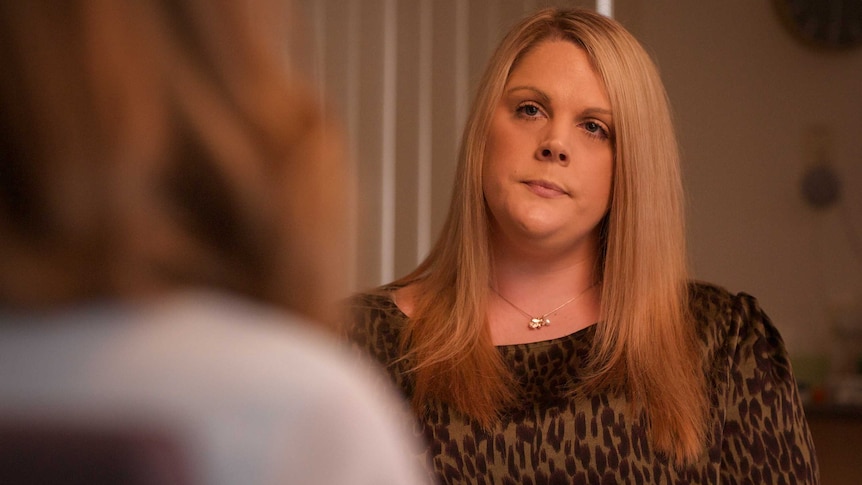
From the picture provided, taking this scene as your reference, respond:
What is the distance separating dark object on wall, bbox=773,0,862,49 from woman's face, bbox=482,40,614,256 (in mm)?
2073

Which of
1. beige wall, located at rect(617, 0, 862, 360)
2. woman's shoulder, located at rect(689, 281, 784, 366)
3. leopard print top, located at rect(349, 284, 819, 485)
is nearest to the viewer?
leopard print top, located at rect(349, 284, 819, 485)

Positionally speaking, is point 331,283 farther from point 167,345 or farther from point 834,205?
point 834,205

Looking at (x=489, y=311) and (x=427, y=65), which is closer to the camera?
(x=489, y=311)

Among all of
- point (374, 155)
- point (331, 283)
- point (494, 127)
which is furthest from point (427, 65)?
point (331, 283)

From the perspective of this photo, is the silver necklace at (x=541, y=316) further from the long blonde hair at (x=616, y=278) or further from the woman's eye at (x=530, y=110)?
the woman's eye at (x=530, y=110)

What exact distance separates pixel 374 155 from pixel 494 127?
1763 mm

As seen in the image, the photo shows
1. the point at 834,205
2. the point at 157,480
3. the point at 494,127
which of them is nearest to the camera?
the point at 157,480

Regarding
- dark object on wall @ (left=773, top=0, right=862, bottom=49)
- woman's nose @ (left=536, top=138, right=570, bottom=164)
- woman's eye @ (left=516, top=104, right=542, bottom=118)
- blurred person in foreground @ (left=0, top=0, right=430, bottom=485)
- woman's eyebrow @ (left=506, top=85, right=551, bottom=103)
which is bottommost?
blurred person in foreground @ (left=0, top=0, right=430, bottom=485)

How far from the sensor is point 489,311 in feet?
5.15

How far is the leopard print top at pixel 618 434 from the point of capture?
1365 mm

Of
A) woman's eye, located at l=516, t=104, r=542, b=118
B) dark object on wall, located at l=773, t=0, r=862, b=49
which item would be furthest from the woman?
dark object on wall, located at l=773, t=0, r=862, b=49

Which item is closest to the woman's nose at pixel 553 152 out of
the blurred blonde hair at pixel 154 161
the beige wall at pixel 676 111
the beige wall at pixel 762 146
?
the blurred blonde hair at pixel 154 161

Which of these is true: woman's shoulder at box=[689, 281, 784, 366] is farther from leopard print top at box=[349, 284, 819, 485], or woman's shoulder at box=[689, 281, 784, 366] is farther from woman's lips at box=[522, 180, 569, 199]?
woman's lips at box=[522, 180, 569, 199]

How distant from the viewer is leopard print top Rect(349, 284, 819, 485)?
137 cm
